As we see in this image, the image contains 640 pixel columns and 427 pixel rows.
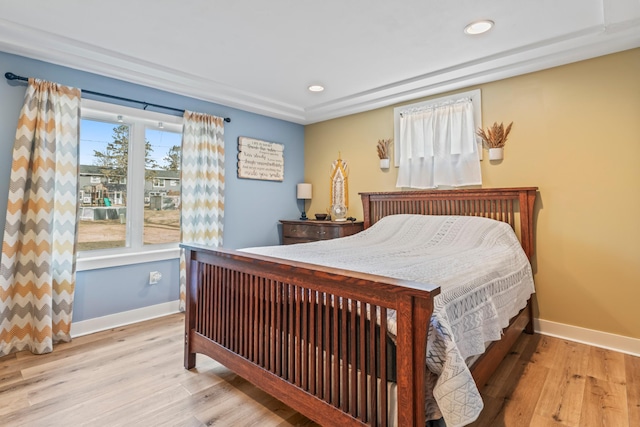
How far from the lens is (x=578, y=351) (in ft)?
8.04

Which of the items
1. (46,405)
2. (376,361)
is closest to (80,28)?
(46,405)

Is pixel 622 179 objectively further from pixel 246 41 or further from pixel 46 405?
pixel 46 405

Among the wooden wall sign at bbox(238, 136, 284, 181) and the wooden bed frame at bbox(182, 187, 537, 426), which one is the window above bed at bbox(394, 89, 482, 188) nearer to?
the wooden bed frame at bbox(182, 187, 537, 426)

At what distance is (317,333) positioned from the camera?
1462mm

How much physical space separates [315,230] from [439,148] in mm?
1666

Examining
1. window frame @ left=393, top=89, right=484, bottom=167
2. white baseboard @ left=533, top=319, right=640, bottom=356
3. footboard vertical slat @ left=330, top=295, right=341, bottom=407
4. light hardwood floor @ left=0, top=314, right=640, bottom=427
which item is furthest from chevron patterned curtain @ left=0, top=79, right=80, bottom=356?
white baseboard @ left=533, top=319, right=640, bottom=356

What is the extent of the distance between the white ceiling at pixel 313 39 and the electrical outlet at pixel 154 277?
1.85m

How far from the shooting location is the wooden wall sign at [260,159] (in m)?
3.96

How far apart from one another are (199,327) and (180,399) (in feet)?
1.50

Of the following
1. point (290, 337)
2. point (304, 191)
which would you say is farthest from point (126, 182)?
point (290, 337)

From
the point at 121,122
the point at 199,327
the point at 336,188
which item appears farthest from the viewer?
the point at 336,188

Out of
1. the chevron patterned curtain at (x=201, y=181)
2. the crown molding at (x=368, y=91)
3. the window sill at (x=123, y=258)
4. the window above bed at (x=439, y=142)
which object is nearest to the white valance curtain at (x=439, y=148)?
the window above bed at (x=439, y=142)

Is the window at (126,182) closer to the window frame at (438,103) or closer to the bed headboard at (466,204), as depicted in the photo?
the bed headboard at (466,204)

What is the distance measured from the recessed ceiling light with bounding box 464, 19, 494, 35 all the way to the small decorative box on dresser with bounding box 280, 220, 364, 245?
7.04 feet
